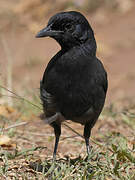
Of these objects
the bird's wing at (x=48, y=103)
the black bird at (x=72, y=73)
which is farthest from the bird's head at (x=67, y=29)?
the bird's wing at (x=48, y=103)

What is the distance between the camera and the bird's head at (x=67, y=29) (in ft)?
11.1

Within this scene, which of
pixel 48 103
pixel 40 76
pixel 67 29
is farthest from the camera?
pixel 40 76

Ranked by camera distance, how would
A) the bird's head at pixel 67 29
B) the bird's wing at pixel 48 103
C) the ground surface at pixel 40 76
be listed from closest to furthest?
the bird's head at pixel 67 29 < the bird's wing at pixel 48 103 < the ground surface at pixel 40 76

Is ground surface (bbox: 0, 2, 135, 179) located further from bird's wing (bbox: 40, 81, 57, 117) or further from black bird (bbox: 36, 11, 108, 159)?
black bird (bbox: 36, 11, 108, 159)

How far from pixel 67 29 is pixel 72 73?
34cm

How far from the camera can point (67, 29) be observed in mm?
3438

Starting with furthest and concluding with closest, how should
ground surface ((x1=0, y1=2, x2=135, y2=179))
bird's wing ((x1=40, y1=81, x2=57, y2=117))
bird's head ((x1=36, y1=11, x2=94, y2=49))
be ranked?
ground surface ((x1=0, y1=2, x2=135, y2=179)) < bird's wing ((x1=40, y1=81, x2=57, y2=117)) < bird's head ((x1=36, y1=11, x2=94, y2=49))

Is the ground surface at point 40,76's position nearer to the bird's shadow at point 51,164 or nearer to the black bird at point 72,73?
the bird's shadow at point 51,164

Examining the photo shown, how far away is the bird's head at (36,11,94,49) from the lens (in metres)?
3.39

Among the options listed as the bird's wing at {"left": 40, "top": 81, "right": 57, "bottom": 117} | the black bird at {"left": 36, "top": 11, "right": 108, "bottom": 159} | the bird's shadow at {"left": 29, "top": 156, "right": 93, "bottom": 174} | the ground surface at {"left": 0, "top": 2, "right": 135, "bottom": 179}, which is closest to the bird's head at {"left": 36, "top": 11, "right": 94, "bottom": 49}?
the black bird at {"left": 36, "top": 11, "right": 108, "bottom": 159}

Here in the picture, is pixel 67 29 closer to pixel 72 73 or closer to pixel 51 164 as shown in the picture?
pixel 72 73

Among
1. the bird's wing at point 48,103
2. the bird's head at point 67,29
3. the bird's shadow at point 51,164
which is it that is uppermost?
the bird's head at point 67,29

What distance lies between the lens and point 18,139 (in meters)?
4.69

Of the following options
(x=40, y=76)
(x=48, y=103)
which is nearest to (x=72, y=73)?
(x=48, y=103)
